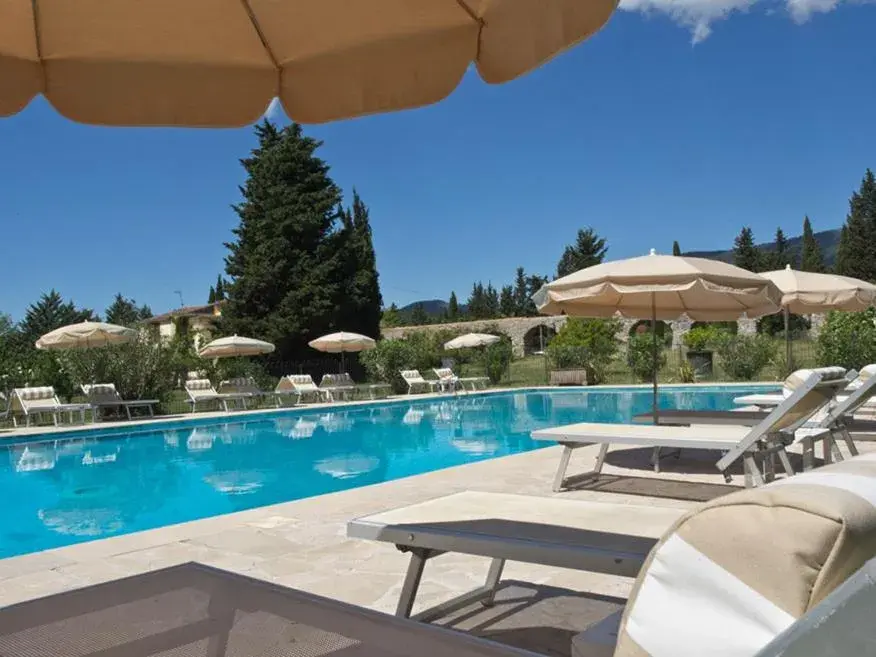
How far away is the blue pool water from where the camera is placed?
6.80 meters

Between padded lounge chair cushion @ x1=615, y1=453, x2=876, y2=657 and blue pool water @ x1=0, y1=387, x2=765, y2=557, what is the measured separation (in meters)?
4.84

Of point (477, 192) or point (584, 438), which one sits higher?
point (477, 192)

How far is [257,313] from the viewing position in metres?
27.1

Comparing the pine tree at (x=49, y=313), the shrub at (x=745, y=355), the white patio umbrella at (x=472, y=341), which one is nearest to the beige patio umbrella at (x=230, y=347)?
the white patio umbrella at (x=472, y=341)

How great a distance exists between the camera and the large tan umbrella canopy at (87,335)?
14375mm

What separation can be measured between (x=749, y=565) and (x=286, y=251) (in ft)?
87.8

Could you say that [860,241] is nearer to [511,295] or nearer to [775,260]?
[775,260]

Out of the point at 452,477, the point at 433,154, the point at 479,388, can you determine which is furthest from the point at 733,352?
the point at 433,154

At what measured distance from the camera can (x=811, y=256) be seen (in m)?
44.2

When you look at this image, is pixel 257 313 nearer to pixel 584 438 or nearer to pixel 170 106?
pixel 584 438

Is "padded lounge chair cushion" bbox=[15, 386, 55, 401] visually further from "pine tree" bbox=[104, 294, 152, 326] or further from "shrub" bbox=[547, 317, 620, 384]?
"pine tree" bbox=[104, 294, 152, 326]

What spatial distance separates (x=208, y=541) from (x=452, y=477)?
2341mm

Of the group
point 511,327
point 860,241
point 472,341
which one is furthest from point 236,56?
point 860,241

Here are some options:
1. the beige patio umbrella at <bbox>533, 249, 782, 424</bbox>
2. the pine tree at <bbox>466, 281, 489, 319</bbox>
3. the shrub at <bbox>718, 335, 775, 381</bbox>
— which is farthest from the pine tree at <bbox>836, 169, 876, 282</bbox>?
the beige patio umbrella at <bbox>533, 249, 782, 424</bbox>
